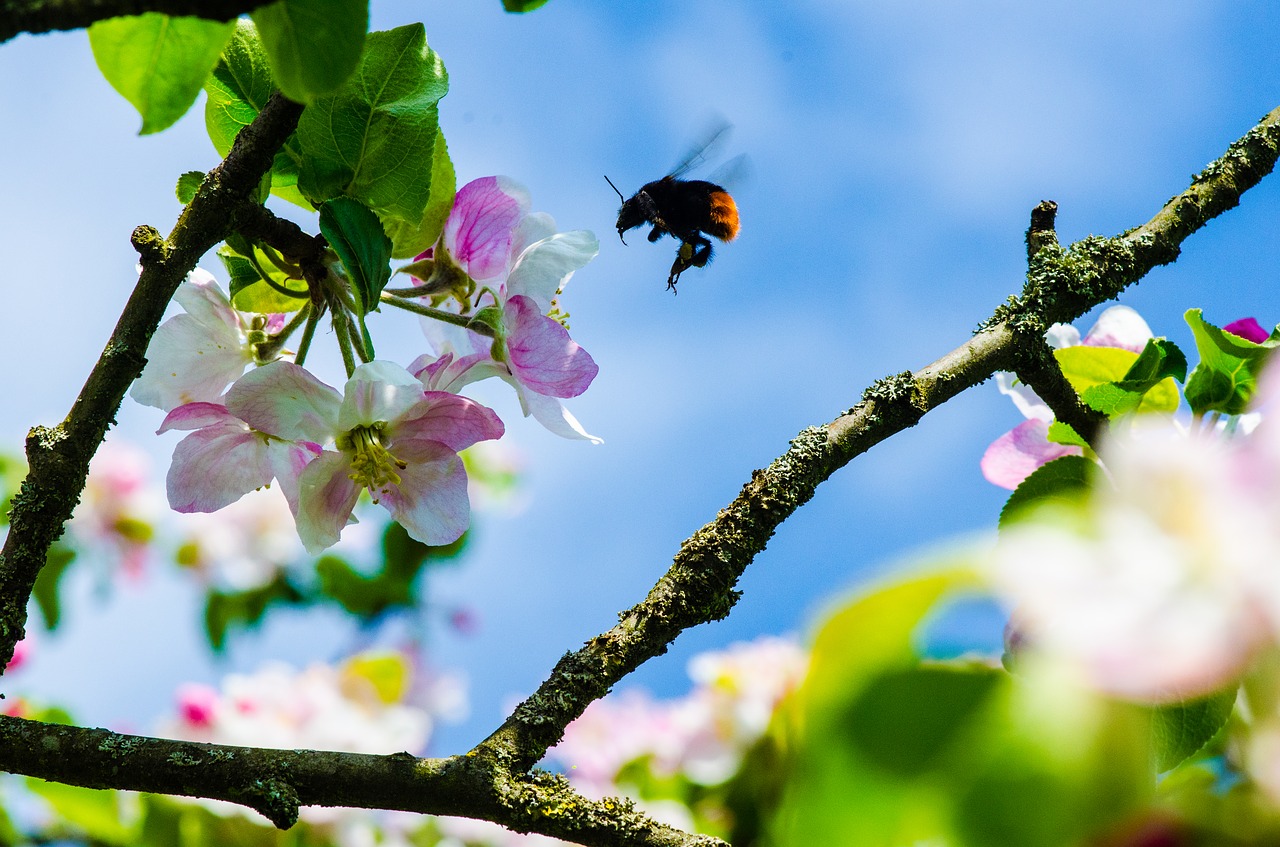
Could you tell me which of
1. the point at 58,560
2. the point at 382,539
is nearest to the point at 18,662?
the point at 58,560

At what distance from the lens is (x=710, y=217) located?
201cm

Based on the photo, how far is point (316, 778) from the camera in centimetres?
71

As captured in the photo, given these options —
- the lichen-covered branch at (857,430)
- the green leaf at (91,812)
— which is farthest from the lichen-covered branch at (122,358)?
the green leaf at (91,812)

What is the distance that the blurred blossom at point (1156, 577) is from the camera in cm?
26

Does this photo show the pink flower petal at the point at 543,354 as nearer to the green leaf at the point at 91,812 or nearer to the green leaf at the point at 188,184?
the green leaf at the point at 188,184

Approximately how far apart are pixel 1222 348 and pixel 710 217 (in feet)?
3.77

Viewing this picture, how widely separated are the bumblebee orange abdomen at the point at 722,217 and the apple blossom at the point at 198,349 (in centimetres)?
116

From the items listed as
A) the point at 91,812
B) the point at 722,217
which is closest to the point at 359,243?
the point at 722,217

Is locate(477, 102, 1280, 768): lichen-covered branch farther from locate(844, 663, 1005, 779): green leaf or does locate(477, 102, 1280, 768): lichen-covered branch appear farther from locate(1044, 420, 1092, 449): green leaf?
locate(844, 663, 1005, 779): green leaf

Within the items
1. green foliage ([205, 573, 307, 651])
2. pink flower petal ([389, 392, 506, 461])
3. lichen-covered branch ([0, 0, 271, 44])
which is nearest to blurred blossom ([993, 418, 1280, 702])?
lichen-covered branch ([0, 0, 271, 44])

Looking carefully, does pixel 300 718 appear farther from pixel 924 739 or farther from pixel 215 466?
pixel 924 739

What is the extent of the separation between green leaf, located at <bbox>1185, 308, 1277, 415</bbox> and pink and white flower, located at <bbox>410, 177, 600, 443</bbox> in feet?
2.07

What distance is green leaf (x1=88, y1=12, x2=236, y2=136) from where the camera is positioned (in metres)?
0.64

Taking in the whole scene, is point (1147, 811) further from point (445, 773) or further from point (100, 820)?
point (100, 820)
